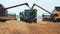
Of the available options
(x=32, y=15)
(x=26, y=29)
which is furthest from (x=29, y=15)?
(x=26, y=29)

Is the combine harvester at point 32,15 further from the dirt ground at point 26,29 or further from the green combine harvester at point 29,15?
the dirt ground at point 26,29

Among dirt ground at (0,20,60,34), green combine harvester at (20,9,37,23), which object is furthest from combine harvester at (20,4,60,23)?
dirt ground at (0,20,60,34)

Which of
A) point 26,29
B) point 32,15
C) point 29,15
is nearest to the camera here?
point 26,29

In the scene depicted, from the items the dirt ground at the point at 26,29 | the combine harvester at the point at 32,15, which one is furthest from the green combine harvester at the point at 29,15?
the dirt ground at the point at 26,29

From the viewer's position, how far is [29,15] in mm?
33250

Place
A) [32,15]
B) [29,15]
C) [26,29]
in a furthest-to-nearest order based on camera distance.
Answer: [32,15] → [29,15] → [26,29]

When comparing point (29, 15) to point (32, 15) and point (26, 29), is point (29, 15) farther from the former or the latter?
point (26, 29)

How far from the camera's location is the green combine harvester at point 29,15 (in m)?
32.9

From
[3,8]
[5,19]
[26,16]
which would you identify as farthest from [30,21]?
[3,8]

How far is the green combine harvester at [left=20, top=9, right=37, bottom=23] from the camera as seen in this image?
32.9 metres

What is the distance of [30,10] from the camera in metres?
34.1

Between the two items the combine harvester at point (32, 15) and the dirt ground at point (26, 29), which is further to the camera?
the combine harvester at point (32, 15)

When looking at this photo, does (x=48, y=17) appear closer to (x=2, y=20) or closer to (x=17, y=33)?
(x=2, y=20)

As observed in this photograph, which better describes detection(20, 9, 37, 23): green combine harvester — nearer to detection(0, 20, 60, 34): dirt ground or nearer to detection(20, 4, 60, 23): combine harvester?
detection(20, 4, 60, 23): combine harvester
